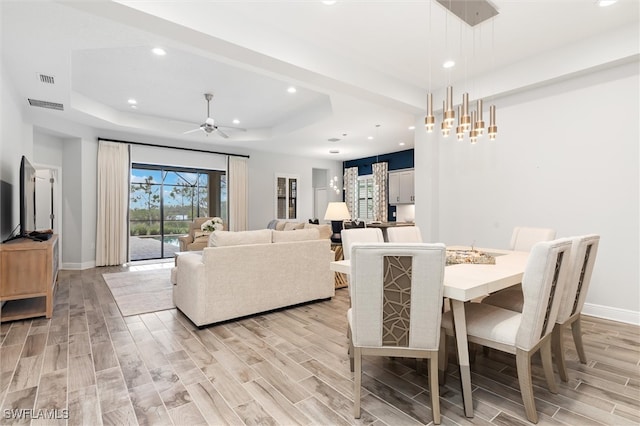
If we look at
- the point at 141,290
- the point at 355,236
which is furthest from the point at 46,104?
the point at 355,236

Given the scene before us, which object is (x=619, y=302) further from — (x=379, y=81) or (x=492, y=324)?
(x=379, y=81)

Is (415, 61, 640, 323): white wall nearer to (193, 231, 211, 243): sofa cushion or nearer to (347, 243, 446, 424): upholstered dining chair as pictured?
(347, 243, 446, 424): upholstered dining chair

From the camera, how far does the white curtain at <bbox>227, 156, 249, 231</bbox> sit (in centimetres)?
794

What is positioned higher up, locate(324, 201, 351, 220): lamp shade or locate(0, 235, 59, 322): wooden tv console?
locate(324, 201, 351, 220): lamp shade

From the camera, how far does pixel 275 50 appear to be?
309cm

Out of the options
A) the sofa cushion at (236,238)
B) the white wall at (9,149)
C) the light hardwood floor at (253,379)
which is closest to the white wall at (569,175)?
the light hardwood floor at (253,379)

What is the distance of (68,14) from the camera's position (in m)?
2.71

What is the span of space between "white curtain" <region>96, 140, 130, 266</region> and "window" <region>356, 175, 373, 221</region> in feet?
20.4

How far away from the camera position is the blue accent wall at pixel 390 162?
27.4 feet

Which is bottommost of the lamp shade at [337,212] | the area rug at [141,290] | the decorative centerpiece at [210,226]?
the area rug at [141,290]

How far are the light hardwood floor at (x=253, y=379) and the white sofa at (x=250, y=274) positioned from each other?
0.25m

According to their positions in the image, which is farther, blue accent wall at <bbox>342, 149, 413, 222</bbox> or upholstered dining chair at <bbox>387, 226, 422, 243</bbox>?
blue accent wall at <bbox>342, 149, 413, 222</bbox>

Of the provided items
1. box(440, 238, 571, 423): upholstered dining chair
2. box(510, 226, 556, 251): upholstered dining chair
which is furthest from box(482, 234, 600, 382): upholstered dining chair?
box(510, 226, 556, 251): upholstered dining chair

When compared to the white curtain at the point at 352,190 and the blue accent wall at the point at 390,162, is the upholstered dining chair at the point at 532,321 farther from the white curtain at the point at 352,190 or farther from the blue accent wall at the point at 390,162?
the white curtain at the point at 352,190
